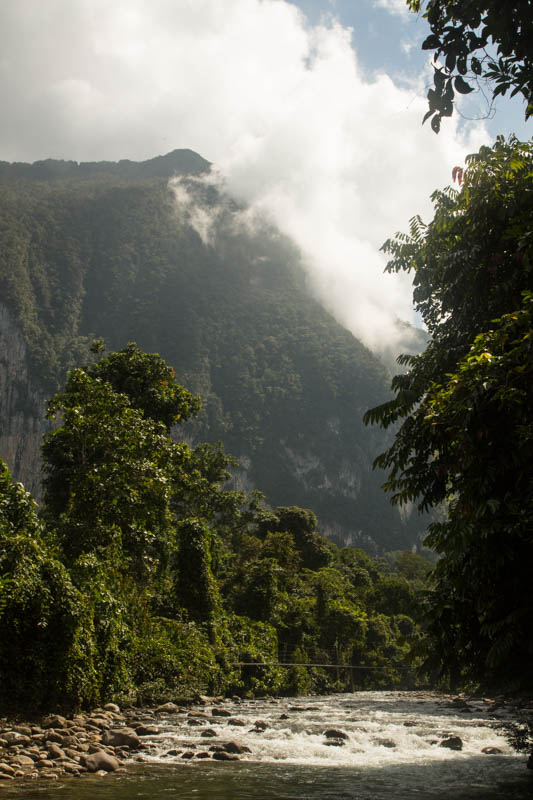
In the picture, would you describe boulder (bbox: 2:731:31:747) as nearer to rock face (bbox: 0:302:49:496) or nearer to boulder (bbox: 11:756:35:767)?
boulder (bbox: 11:756:35:767)

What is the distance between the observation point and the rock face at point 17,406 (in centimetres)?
13650

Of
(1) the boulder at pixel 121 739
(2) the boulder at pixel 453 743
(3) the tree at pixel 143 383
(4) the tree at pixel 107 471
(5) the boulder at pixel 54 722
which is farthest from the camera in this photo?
(3) the tree at pixel 143 383

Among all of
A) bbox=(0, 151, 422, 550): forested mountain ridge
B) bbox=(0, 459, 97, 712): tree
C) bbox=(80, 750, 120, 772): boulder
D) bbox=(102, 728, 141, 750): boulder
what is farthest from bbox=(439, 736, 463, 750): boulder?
bbox=(0, 151, 422, 550): forested mountain ridge

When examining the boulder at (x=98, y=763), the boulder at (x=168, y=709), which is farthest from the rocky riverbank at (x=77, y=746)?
the boulder at (x=168, y=709)

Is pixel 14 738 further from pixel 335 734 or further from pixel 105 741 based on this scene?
pixel 335 734

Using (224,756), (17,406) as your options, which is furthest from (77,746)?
(17,406)

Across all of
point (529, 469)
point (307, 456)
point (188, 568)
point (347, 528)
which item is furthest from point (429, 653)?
point (307, 456)

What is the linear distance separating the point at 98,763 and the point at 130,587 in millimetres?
9093

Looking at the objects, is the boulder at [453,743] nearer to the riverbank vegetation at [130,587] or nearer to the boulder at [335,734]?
the boulder at [335,734]

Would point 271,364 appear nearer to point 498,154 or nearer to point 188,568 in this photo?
point 188,568

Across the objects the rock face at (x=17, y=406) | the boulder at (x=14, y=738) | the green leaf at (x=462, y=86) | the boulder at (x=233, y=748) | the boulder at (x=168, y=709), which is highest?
the rock face at (x=17, y=406)

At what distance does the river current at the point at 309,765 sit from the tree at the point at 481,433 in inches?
113

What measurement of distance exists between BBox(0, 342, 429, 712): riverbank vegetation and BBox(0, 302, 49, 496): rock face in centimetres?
11199

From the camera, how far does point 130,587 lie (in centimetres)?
1777
